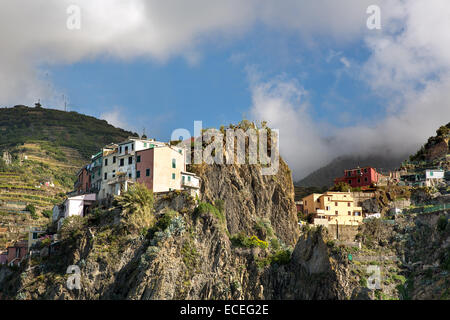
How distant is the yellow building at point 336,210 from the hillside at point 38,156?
137ft

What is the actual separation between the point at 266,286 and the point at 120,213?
17.3m

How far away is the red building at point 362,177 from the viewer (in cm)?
10588

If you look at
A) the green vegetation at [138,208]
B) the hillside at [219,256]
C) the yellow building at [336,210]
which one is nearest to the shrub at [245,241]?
the hillside at [219,256]

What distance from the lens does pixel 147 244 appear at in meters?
73.2

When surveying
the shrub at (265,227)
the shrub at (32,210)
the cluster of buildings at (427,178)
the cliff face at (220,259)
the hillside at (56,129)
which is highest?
the hillside at (56,129)

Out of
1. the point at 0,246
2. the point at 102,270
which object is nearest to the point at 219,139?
the point at 102,270

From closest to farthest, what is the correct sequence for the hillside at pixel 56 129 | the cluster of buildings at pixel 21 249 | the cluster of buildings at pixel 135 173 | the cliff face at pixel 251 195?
the cluster of buildings at pixel 135 173, the cluster of buildings at pixel 21 249, the cliff face at pixel 251 195, the hillside at pixel 56 129

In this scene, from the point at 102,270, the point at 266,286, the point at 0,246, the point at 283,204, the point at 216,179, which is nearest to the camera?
the point at 102,270

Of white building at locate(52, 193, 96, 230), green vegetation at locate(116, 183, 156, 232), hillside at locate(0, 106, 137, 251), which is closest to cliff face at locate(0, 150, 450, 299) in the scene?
green vegetation at locate(116, 183, 156, 232)

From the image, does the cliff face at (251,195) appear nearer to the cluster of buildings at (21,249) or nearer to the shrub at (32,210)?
the cluster of buildings at (21,249)

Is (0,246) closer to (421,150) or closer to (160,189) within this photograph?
(160,189)

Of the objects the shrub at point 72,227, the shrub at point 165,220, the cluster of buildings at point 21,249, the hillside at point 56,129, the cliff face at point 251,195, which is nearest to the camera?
the shrub at point 165,220

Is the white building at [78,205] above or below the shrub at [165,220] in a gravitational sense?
above

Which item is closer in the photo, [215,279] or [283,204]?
[215,279]
